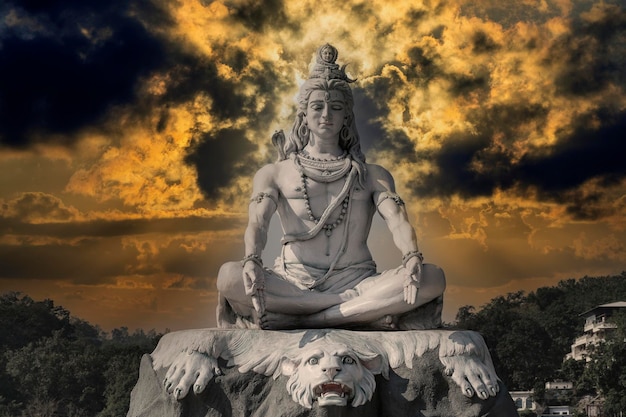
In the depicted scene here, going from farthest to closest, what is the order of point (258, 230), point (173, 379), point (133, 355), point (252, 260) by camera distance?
point (133, 355)
point (258, 230)
point (252, 260)
point (173, 379)

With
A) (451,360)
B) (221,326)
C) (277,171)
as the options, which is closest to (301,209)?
(277,171)

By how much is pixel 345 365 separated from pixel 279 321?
1.07 meters

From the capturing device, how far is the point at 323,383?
8.94m

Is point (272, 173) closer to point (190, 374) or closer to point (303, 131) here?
point (303, 131)

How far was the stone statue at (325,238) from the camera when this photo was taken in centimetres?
978

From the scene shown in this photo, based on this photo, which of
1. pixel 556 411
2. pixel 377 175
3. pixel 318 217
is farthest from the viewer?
pixel 556 411

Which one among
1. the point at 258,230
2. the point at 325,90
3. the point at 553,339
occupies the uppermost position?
the point at 553,339

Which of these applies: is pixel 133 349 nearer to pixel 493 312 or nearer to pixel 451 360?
pixel 493 312

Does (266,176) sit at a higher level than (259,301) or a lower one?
higher

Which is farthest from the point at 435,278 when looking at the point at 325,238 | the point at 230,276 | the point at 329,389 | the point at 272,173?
the point at 272,173

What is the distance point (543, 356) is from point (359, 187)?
984 inches

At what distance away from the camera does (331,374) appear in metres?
8.95

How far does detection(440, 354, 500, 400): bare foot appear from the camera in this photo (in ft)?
30.5

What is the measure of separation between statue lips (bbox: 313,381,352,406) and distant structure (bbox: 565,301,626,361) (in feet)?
88.0
